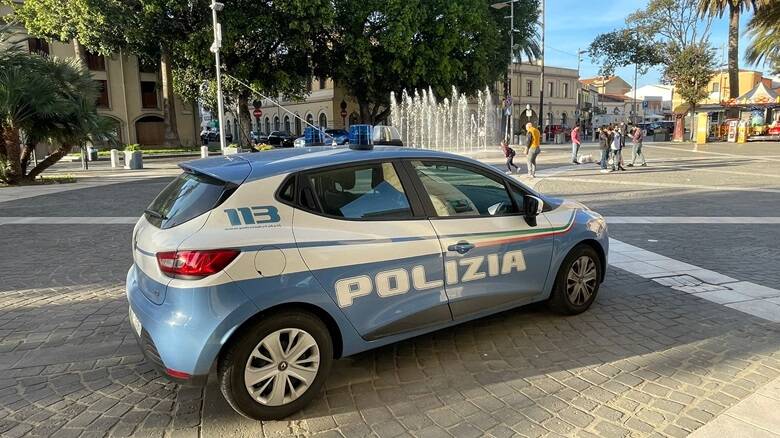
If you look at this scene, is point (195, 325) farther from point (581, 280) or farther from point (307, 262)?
point (581, 280)

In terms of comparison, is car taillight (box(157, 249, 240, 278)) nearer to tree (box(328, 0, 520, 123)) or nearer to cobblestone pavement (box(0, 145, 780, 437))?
cobblestone pavement (box(0, 145, 780, 437))

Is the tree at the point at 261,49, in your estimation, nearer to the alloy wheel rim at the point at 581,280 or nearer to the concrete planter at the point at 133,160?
the concrete planter at the point at 133,160

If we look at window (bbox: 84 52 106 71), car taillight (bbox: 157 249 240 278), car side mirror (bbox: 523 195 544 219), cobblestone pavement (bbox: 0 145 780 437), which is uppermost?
window (bbox: 84 52 106 71)

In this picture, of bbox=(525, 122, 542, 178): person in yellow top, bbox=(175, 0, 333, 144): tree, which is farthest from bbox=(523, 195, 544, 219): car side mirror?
bbox=(175, 0, 333, 144): tree

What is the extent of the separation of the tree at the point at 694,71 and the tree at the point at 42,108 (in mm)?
38303

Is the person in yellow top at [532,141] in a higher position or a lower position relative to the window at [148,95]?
lower

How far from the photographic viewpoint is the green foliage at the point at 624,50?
45.3m

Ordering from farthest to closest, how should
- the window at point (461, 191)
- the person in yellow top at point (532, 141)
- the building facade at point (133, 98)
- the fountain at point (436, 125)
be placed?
the building facade at point (133, 98) < the fountain at point (436, 125) < the person in yellow top at point (532, 141) < the window at point (461, 191)

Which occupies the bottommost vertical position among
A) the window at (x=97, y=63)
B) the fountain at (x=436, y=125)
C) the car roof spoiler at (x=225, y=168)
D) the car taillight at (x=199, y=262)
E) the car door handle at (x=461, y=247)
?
the car door handle at (x=461, y=247)

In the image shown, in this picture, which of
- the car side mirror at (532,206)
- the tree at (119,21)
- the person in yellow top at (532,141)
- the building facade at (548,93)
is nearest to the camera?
the car side mirror at (532,206)

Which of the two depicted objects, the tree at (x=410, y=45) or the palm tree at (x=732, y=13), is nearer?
the tree at (x=410, y=45)

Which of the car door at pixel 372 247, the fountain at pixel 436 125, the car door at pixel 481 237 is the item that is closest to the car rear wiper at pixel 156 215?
the car door at pixel 372 247

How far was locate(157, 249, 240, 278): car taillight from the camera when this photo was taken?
2830 millimetres

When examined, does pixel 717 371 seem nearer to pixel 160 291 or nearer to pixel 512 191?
pixel 512 191
